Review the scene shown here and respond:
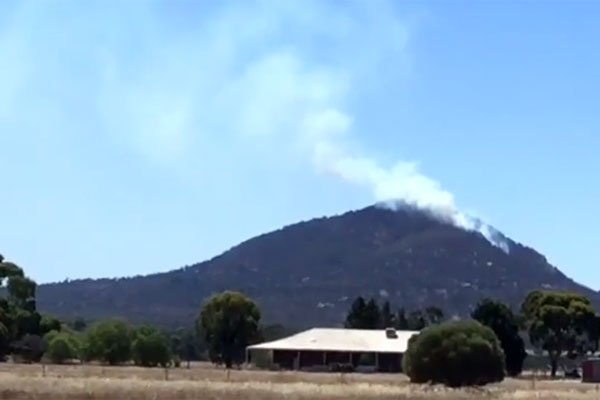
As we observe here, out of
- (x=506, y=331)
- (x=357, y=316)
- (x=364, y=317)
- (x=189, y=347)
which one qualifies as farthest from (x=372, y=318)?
(x=506, y=331)

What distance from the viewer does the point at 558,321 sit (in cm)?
11869

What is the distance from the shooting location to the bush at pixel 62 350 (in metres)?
106

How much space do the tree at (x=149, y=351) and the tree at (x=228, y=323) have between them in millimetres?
14904

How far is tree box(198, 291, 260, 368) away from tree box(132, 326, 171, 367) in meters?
14.9

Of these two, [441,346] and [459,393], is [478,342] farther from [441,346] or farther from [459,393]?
[459,393]

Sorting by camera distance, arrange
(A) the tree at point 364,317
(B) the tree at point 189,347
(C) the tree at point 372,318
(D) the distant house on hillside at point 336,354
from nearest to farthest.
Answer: (D) the distant house on hillside at point 336,354, (C) the tree at point 372,318, (A) the tree at point 364,317, (B) the tree at point 189,347

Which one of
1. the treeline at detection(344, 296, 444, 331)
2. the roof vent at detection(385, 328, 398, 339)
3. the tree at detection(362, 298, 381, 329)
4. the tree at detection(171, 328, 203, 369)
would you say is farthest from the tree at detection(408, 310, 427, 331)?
the roof vent at detection(385, 328, 398, 339)

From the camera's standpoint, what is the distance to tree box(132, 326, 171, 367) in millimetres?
102000

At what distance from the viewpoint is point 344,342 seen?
117m

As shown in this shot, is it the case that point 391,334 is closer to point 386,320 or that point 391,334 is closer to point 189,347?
point 386,320

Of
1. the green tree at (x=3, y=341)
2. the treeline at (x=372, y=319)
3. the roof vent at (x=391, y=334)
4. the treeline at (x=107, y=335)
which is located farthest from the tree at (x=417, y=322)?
the green tree at (x=3, y=341)

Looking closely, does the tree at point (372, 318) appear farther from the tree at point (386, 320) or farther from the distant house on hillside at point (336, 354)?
the distant house on hillside at point (336, 354)

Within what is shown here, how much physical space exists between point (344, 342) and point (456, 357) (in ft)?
131

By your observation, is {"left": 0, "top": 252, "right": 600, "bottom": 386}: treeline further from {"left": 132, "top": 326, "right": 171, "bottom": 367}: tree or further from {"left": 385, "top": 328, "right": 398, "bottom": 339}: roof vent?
{"left": 385, "top": 328, "right": 398, "bottom": 339}: roof vent
